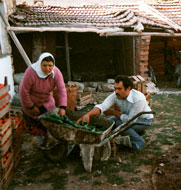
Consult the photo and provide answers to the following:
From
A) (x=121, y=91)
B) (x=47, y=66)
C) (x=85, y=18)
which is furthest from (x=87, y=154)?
(x=85, y=18)

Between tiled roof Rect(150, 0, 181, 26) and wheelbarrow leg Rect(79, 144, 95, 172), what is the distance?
9.25m

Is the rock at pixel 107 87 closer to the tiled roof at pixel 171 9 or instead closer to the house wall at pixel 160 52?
the tiled roof at pixel 171 9

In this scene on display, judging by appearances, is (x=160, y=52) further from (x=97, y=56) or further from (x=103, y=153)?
(x=103, y=153)

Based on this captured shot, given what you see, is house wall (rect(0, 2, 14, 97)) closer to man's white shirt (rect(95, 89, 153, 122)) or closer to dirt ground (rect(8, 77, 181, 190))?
dirt ground (rect(8, 77, 181, 190))

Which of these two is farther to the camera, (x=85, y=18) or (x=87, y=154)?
(x=85, y=18)

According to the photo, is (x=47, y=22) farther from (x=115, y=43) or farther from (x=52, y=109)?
(x=52, y=109)

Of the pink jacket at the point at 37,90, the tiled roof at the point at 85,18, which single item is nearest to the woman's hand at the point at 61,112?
the pink jacket at the point at 37,90

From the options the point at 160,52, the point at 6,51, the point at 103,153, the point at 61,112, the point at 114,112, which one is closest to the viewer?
the point at 103,153

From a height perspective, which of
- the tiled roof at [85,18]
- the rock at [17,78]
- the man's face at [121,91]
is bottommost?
the rock at [17,78]

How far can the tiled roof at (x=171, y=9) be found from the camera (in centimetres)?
1176

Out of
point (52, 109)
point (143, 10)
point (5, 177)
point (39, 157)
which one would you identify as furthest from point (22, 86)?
point (143, 10)

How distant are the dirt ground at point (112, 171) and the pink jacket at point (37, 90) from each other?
3.14 feet

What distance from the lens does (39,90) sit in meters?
4.58

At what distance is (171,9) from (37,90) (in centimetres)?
1057
